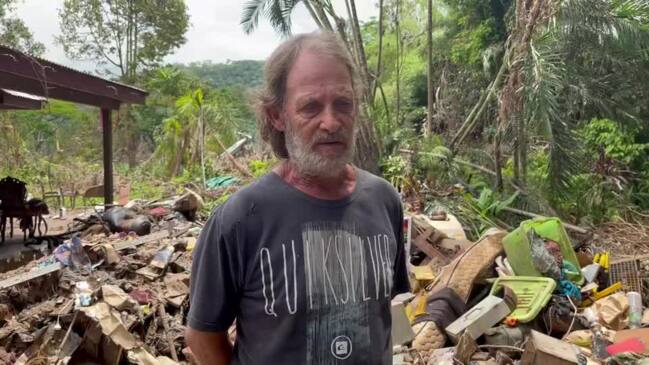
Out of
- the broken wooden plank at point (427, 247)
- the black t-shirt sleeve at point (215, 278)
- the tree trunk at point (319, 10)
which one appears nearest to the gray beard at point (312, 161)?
the black t-shirt sleeve at point (215, 278)

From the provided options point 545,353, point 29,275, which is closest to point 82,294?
point 29,275

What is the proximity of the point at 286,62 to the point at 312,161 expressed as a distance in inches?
11.5

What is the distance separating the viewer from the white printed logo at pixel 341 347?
1440mm

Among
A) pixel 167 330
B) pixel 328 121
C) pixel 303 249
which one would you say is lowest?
pixel 167 330

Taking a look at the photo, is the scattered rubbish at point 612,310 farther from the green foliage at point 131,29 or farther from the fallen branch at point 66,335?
the green foliage at point 131,29

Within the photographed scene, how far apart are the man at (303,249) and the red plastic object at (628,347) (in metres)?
3.37

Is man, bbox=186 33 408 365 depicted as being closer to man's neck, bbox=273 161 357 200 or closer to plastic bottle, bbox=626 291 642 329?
man's neck, bbox=273 161 357 200

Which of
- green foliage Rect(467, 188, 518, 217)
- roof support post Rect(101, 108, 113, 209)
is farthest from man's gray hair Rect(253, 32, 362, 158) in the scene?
roof support post Rect(101, 108, 113, 209)

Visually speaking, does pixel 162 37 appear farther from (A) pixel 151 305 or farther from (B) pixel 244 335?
(B) pixel 244 335

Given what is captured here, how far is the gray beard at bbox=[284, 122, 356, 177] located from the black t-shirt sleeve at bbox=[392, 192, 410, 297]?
0.30 meters

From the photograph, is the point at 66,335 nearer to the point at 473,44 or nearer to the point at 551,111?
the point at 551,111

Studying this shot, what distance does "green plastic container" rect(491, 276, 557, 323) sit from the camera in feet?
15.6

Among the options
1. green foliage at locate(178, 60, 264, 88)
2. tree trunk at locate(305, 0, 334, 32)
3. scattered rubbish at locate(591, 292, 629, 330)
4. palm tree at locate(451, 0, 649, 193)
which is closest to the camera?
scattered rubbish at locate(591, 292, 629, 330)

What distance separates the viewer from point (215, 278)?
145cm
